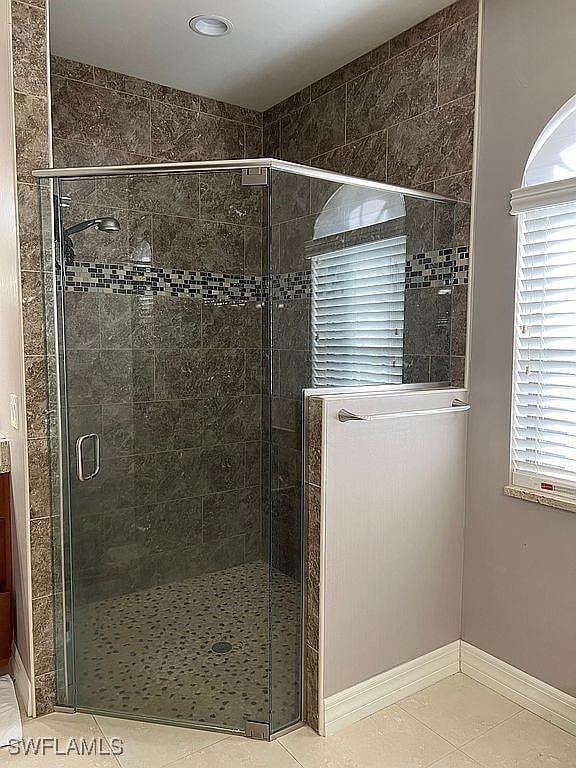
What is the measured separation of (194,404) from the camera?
224 centimetres

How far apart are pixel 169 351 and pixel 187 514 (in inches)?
24.3

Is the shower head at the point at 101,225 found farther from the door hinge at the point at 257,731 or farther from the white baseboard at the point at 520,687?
the white baseboard at the point at 520,687

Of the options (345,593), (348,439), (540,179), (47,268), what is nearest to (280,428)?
(348,439)

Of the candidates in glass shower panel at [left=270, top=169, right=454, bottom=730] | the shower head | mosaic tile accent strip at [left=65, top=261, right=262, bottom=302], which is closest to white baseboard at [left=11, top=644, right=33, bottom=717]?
glass shower panel at [left=270, top=169, right=454, bottom=730]

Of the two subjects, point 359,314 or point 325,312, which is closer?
point 325,312

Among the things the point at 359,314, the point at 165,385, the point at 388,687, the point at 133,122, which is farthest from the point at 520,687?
the point at 133,122

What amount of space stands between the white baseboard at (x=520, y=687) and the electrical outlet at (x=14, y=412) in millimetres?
2052

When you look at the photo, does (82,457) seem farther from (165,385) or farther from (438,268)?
(438,268)

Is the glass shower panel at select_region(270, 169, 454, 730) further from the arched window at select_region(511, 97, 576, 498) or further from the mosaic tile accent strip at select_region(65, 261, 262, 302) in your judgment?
the arched window at select_region(511, 97, 576, 498)

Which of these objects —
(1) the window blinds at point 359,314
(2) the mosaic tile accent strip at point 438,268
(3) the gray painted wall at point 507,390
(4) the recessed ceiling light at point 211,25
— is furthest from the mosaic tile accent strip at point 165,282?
(4) the recessed ceiling light at point 211,25

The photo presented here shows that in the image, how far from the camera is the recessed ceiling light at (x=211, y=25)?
8.52 feet

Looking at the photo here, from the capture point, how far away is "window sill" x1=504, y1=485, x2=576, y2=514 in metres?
2.19

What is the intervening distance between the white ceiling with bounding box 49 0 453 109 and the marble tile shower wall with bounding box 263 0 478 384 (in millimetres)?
105

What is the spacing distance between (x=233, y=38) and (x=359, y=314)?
1.47 meters
